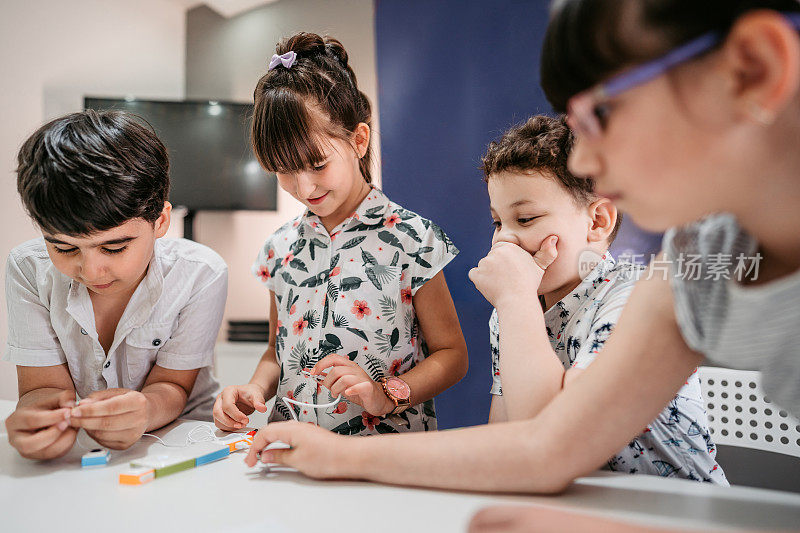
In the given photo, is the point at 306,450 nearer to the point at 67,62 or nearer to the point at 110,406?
the point at 110,406

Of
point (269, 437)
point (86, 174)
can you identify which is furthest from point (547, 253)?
point (86, 174)

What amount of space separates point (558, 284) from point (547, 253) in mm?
83

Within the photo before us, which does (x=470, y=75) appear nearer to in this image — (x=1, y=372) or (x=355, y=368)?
(x=355, y=368)

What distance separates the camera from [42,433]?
848mm

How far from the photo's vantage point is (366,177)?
1.33 m

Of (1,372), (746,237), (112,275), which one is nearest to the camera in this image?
(746,237)

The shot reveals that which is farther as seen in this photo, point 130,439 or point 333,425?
point 333,425

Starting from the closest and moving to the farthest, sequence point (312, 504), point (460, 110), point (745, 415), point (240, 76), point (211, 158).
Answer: point (312, 504) < point (745, 415) < point (460, 110) < point (211, 158) < point (240, 76)

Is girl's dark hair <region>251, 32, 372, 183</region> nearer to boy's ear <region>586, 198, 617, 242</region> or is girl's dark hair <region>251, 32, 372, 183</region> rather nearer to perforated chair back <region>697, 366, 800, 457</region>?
boy's ear <region>586, 198, 617, 242</region>

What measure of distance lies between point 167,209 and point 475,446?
0.80 meters

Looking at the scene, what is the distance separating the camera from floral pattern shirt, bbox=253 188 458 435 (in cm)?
→ 121

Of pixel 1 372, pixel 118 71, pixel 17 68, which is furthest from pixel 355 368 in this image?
pixel 118 71

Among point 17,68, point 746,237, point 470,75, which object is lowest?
point 746,237

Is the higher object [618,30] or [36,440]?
[618,30]
